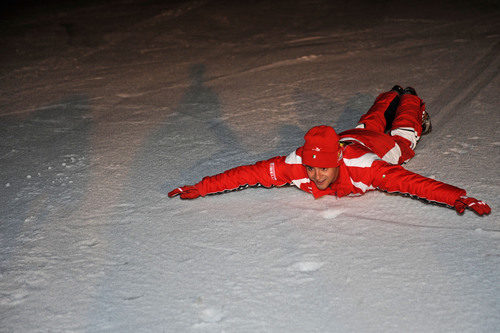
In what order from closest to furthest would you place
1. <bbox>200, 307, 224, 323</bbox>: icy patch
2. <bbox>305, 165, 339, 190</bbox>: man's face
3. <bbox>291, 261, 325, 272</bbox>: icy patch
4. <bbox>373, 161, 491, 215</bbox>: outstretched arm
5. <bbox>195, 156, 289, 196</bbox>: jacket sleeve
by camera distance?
<bbox>200, 307, 224, 323</bbox>: icy patch
<bbox>291, 261, 325, 272</bbox>: icy patch
<bbox>373, 161, 491, 215</bbox>: outstretched arm
<bbox>305, 165, 339, 190</bbox>: man's face
<bbox>195, 156, 289, 196</bbox>: jacket sleeve

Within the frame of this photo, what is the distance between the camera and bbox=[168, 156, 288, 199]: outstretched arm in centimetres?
277

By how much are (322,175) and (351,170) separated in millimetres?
173

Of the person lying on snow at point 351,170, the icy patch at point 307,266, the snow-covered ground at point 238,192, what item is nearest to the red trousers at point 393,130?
the person lying on snow at point 351,170

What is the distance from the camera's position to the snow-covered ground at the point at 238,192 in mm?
2098

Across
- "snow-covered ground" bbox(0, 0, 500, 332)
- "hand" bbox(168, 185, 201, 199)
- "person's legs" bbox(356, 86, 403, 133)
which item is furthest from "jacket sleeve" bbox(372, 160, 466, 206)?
"hand" bbox(168, 185, 201, 199)

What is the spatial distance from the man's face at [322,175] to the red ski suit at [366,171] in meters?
0.07

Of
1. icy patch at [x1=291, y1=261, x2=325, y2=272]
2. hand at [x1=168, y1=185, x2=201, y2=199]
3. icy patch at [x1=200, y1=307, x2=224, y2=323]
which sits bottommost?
icy patch at [x1=200, y1=307, x2=224, y2=323]

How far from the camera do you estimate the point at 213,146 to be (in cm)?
355

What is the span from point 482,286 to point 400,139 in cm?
120

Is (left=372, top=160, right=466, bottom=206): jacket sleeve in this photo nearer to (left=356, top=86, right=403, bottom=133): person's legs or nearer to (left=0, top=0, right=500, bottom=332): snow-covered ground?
(left=0, top=0, right=500, bottom=332): snow-covered ground

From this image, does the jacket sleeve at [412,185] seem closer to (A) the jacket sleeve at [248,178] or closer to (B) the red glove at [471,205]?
(B) the red glove at [471,205]

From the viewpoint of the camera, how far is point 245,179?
278cm

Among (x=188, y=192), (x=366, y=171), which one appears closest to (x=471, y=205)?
(x=366, y=171)

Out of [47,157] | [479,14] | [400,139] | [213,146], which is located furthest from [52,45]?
[479,14]
